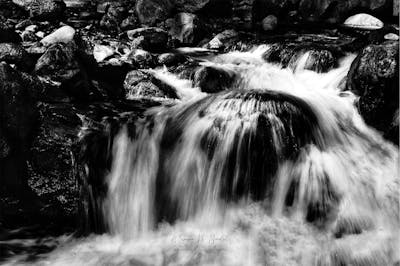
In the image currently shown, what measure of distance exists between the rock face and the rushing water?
209 millimetres

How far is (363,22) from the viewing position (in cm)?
1384

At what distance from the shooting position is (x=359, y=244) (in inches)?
173

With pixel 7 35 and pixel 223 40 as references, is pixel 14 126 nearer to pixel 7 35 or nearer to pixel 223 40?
pixel 7 35

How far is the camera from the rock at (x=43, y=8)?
11.8 m

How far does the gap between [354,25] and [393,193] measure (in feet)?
34.2

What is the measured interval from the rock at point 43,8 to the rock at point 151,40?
10.4 ft

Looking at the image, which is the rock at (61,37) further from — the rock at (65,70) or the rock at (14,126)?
the rock at (14,126)

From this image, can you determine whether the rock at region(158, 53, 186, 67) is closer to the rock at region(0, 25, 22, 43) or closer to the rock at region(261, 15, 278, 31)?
the rock at region(0, 25, 22, 43)

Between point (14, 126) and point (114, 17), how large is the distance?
9.14m

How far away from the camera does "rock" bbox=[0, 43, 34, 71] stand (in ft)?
21.7

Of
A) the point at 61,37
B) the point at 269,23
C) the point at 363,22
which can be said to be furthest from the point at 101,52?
the point at 363,22

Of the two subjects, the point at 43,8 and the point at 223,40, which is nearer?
the point at 223,40

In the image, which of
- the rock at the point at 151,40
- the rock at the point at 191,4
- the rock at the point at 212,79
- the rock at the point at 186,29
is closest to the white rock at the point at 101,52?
the rock at the point at 151,40

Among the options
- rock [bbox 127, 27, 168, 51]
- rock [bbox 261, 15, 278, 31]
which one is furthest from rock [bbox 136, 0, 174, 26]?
rock [bbox 261, 15, 278, 31]
